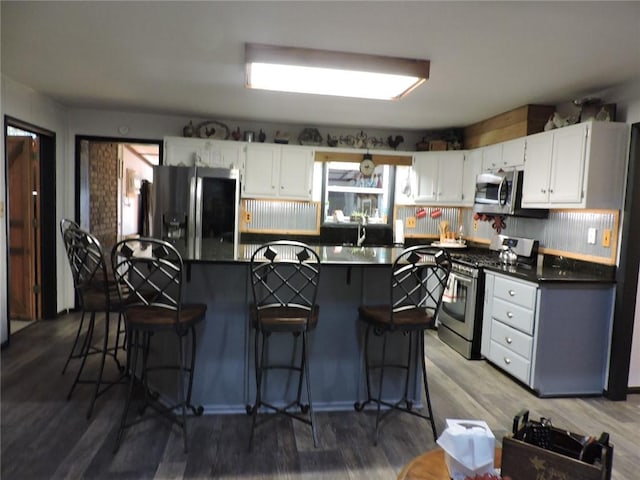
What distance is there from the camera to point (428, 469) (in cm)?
126

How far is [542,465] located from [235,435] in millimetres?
1874

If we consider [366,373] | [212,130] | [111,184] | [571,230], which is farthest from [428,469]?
[111,184]

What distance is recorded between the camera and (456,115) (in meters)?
4.36

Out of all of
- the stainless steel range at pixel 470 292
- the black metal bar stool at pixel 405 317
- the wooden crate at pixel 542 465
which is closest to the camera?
the wooden crate at pixel 542 465

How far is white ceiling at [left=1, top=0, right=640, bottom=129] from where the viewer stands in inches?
84.4

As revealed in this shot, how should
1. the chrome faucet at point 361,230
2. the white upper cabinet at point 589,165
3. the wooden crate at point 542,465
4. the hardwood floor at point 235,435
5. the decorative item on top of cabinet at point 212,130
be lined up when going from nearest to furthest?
the wooden crate at point 542,465, the hardwood floor at point 235,435, the white upper cabinet at point 589,165, the decorative item on top of cabinet at point 212,130, the chrome faucet at point 361,230

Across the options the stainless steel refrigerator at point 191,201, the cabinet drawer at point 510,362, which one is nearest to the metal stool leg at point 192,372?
the stainless steel refrigerator at point 191,201

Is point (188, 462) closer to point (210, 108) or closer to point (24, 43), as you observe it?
point (24, 43)

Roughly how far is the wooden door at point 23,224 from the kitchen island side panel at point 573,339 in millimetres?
4919

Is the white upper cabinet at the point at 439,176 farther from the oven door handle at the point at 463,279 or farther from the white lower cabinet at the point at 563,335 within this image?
the white lower cabinet at the point at 563,335

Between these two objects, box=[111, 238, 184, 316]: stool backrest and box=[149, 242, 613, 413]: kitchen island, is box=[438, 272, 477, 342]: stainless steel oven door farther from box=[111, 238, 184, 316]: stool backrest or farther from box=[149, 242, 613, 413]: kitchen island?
box=[111, 238, 184, 316]: stool backrest

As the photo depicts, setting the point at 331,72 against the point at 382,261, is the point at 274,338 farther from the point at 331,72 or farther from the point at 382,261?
Result: the point at 331,72

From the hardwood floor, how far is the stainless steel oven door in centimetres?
64

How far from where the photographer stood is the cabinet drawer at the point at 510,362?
10.6 ft
